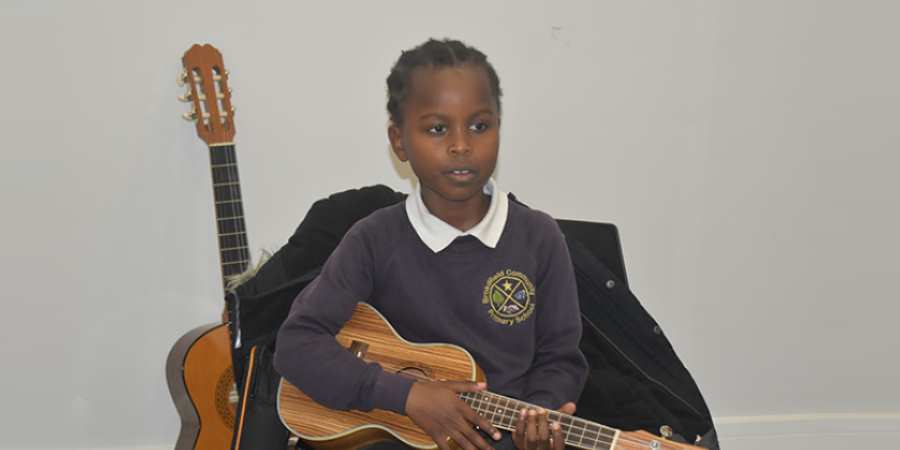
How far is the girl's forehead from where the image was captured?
1531 millimetres

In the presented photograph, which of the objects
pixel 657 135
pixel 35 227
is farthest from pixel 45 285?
pixel 657 135

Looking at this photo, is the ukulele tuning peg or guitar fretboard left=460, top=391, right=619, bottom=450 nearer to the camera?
guitar fretboard left=460, top=391, right=619, bottom=450

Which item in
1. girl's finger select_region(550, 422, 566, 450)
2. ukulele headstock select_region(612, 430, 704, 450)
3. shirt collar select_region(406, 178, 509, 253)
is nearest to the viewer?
ukulele headstock select_region(612, 430, 704, 450)

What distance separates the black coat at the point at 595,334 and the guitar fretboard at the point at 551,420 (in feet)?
1.30

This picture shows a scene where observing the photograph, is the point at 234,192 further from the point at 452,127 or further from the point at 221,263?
the point at 452,127

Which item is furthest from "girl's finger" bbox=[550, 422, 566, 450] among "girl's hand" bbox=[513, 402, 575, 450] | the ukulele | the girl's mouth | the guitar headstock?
the guitar headstock

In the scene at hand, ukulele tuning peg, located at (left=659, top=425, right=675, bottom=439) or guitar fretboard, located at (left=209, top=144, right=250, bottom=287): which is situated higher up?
guitar fretboard, located at (left=209, top=144, right=250, bottom=287)

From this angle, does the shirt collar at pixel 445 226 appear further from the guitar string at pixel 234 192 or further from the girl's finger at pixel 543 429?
the guitar string at pixel 234 192

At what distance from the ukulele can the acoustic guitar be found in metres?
0.64

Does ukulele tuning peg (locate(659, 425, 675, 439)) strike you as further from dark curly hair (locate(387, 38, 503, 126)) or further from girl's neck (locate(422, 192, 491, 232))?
dark curly hair (locate(387, 38, 503, 126))

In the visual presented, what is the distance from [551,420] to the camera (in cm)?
146

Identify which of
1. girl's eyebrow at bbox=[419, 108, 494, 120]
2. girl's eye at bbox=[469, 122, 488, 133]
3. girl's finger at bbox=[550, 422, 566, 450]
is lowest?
girl's finger at bbox=[550, 422, 566, 450]

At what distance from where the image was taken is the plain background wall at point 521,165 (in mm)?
2293

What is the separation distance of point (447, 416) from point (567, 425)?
0.21 metres
